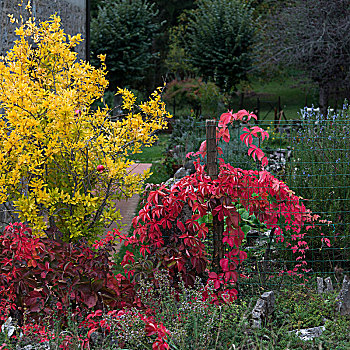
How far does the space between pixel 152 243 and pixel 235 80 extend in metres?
17.3

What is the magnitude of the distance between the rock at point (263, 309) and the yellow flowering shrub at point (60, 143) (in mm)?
1288

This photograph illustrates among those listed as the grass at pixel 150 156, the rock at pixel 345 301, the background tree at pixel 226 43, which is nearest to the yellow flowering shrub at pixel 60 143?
the rock at pixel 345 301

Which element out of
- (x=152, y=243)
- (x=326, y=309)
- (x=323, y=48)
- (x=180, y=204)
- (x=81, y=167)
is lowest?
(x=326, y=309)

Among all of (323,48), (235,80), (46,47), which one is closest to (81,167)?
(46,47)

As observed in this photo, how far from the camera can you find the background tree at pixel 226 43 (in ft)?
62.8

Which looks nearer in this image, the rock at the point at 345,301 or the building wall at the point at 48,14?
the rock at the point at 345,301

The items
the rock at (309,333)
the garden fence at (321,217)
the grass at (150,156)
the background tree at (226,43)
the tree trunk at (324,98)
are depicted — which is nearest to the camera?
the rock at (309,333)

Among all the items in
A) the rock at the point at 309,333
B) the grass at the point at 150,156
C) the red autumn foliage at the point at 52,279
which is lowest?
the grass at the point at 150,156

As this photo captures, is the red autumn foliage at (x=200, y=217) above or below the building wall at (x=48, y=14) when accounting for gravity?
below

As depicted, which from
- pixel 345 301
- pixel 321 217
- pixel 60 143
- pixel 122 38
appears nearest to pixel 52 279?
pixel 60 143

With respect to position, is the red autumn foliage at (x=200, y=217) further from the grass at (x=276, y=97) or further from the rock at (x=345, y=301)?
the grass at (x=276, y=97)

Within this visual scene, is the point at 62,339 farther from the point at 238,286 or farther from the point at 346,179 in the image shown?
the point at 346,179

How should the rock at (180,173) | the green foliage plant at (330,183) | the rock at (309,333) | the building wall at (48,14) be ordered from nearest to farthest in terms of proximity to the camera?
the rock at (309,333) → the green foliage plant at (330,183) → the building wall at (48,14) → the rock at (180,173)

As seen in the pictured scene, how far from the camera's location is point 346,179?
4613 mm
